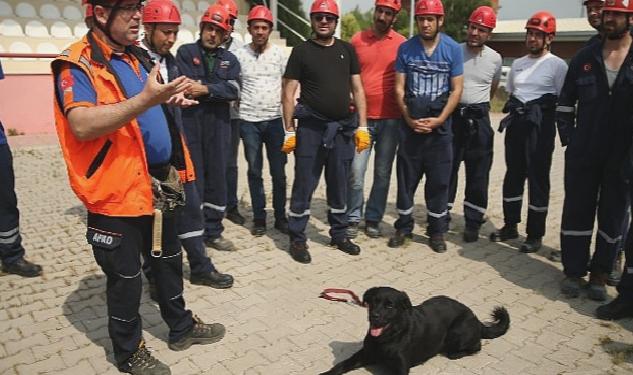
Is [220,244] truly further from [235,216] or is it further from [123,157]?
[123,157]

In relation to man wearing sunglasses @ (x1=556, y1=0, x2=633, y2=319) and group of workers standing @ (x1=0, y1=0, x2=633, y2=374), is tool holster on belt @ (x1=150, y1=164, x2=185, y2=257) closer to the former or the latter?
group of workers standing @ (x1=0, y1=0, x2=633, y2=374)

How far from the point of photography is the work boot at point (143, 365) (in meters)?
2.99

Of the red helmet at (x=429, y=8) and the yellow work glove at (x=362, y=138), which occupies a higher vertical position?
the red helmet at (x=429, y=8)

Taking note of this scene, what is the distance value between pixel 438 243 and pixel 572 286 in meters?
1.32

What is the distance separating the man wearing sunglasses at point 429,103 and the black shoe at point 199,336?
8.19 feet

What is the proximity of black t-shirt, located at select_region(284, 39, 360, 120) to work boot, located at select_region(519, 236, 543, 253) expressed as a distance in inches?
90.5

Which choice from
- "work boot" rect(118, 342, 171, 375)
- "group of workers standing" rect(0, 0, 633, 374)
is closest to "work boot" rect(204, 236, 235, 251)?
"group of workers standing" rect(0, 0, 633, 374)

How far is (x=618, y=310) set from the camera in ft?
12.4

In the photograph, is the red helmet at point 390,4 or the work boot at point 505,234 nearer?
the red helmet at point 390,4

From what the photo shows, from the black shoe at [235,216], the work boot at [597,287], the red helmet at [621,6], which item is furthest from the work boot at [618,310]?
the black shoe at [235,216]

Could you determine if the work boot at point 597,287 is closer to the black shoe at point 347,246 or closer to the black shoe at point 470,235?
the black shoe at point 470,235

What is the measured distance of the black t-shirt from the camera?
15.3ft

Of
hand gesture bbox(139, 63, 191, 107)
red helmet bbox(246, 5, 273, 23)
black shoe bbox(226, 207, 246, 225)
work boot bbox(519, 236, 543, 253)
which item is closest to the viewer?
hand gesture bbox(139, 63, 191, 107)

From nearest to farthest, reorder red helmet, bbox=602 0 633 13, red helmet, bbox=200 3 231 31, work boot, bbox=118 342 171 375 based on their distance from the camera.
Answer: work boot, bbox=118 342 171 375
red helmet, bbox=602 0 633 13
red helmet, bbox=200 3 231 31
